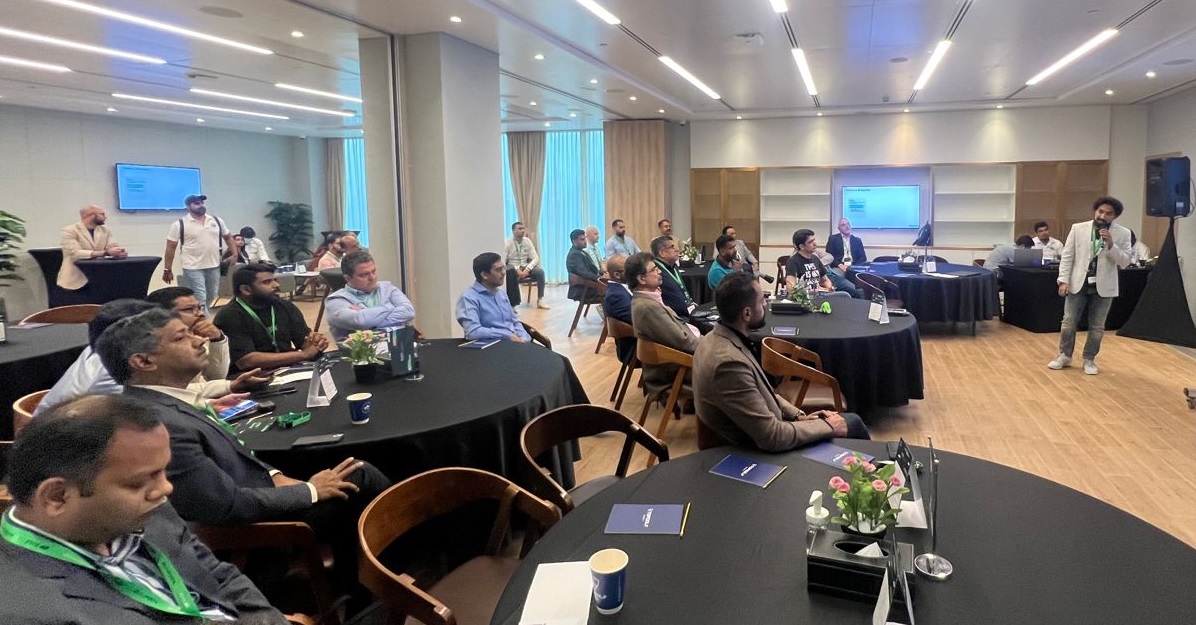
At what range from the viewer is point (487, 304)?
4.66 m

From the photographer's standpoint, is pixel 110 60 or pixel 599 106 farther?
A: pixel 599 106

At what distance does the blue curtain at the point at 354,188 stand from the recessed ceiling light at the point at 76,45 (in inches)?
328

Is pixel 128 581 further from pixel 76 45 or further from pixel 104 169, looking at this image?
pixel 104 169

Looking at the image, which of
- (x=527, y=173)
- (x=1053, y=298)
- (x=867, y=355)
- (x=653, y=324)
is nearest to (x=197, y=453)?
(x=653, y=324)

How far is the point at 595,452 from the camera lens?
4.60m

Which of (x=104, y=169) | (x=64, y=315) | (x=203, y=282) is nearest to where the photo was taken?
(x=64, y=315)

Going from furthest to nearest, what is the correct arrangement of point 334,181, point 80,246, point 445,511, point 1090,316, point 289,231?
point 334,181, point 289,231, point 80,246, point 1090,316, point 445,511

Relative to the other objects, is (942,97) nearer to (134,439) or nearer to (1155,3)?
(1155,3)

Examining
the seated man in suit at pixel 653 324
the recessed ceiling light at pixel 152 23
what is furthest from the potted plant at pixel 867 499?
the recessed ceiling light at pixel 152 23

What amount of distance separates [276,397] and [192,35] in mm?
4909

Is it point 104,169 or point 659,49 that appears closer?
point 659,49

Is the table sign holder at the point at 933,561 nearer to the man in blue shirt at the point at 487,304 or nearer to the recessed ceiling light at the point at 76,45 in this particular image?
the man in blue shirt at the point at 487,304

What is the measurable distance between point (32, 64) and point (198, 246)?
8.26 ft

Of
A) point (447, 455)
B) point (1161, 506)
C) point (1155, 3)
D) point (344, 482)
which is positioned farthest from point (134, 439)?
point (1155, 3)
